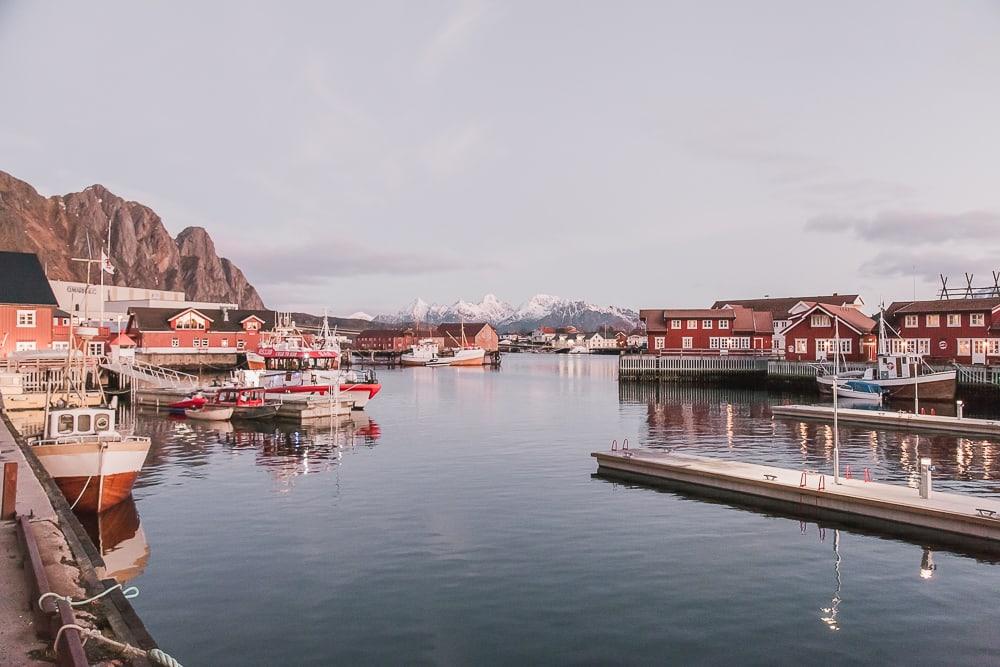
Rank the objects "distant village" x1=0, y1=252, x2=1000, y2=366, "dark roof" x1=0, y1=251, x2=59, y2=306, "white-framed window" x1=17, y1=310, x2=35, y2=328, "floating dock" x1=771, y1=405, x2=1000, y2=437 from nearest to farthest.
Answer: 1. "floating dock" x1=771, y1=405, x2=1000, y2=437
2. "distant village" x1=0, y1=252, x2=1000, y2=366
3. "dark roof" x1=0, y1=251, x2=59, y2=306
4. "white-framed window" x1=17, y1=310, x2=35, y2=328

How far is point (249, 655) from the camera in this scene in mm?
13148

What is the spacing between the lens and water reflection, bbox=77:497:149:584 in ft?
61.2

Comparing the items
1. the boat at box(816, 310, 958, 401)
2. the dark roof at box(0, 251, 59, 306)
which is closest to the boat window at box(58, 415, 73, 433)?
the boat at box(816, 310, 958, 401)

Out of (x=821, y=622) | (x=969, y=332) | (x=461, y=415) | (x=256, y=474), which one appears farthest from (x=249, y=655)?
(x=969, y=332)

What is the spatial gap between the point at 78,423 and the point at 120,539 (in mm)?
5417

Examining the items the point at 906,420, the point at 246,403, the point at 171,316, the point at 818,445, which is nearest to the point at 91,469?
the point at 246,403

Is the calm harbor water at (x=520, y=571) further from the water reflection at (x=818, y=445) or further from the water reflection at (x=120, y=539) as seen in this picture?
the water reflection at (x=120, y=539)

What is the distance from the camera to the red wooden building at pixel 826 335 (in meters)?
82.9

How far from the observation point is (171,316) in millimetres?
116188

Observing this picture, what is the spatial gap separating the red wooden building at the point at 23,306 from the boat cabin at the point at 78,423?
209ft

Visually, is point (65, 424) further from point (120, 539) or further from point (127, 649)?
point (127, 649)

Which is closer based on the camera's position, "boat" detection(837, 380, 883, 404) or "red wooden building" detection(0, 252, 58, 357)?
"boat" detection(837, 380, 883, 404)

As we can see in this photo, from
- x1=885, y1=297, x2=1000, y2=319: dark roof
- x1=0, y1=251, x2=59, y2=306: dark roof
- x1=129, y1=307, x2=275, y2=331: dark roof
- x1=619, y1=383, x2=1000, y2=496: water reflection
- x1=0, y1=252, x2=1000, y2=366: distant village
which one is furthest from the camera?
x1=129, y1=307, x2=275, y2=331: dark roof

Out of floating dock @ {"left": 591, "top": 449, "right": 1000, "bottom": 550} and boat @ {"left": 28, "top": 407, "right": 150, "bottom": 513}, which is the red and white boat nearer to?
boat @ {"left": 28, "top": 407, "right": 150, "bottom": 513}
